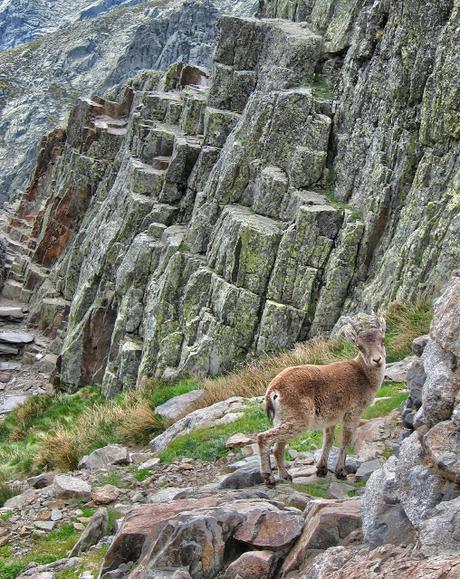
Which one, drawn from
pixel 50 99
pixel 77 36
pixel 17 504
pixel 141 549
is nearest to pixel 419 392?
pixel 141 549

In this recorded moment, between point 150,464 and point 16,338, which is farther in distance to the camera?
point 16,338

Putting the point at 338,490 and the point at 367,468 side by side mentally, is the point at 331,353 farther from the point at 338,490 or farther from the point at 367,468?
the point at 338,490

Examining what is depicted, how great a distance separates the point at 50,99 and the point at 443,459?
16270cm

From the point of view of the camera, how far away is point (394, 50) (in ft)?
76.9

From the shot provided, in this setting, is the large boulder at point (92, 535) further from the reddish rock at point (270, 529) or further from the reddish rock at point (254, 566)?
the reddish rock at point (254, 566)

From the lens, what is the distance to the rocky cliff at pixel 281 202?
20406mm

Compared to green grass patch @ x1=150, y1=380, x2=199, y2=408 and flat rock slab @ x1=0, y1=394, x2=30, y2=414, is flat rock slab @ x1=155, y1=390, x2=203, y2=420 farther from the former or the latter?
flat rock slab @ x1=0, y1=394, x2=30, y2=414

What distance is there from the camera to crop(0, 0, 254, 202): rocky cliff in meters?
142

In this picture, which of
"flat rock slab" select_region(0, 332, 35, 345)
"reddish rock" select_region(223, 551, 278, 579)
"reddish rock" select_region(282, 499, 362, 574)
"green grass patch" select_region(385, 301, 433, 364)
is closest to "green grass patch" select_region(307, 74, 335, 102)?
"green grass patch" select_region(385, 301, 433, 364)

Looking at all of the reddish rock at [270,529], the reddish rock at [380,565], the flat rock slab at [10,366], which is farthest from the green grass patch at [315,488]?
the flat rock slab at [10,366]

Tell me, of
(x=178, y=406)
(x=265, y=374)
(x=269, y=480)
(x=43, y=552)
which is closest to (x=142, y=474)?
(x=43, y=552)

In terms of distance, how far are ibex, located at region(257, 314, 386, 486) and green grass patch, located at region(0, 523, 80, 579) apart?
3.60 m

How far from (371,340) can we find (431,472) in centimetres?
353

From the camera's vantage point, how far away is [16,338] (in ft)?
175
